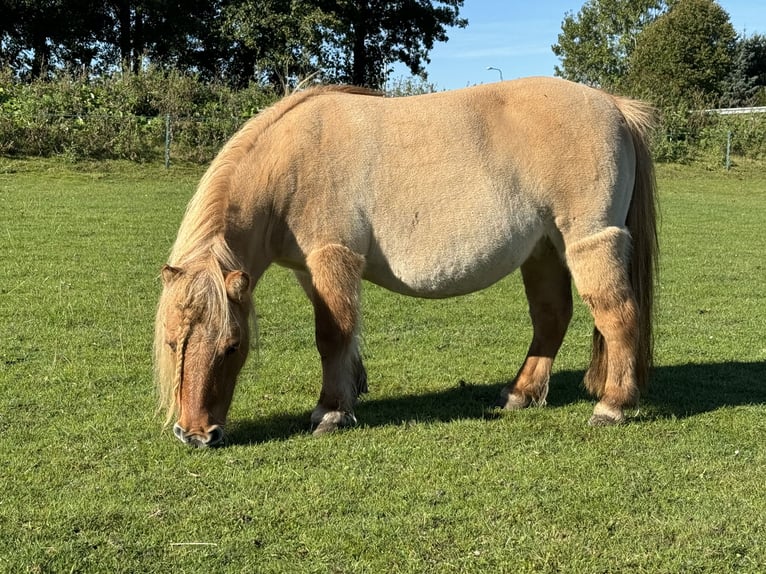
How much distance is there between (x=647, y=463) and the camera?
4.64 meters

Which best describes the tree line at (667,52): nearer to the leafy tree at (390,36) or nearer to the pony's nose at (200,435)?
the leafy tree at (390,36)

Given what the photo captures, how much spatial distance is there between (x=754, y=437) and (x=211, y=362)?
3.66 metres

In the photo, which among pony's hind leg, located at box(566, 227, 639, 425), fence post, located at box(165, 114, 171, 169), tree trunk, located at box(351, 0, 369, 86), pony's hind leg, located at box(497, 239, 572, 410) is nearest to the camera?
pony's hind leg, located at box(566, 227, 639, 425)

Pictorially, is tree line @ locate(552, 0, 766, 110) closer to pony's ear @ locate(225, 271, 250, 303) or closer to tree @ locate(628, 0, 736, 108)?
tree @ locate(628, 0, 736, 108)

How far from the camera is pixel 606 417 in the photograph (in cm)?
538

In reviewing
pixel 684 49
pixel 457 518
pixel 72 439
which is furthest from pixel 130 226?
pixel 684 49

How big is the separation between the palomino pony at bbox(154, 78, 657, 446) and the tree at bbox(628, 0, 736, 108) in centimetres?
4737

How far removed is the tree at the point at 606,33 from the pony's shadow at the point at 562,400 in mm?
62539

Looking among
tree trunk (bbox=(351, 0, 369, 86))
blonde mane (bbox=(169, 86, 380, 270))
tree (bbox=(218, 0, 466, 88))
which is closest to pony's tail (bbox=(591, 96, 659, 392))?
blonde mane (bbox=(169, 86, 380, 270))

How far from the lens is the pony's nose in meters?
4.44

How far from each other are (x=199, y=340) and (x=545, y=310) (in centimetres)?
299

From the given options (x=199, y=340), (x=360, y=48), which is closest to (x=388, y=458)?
(x=199, y=340)

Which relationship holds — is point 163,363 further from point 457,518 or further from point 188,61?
point 188,61

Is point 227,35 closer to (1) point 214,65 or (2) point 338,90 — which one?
(1) point 214,65
